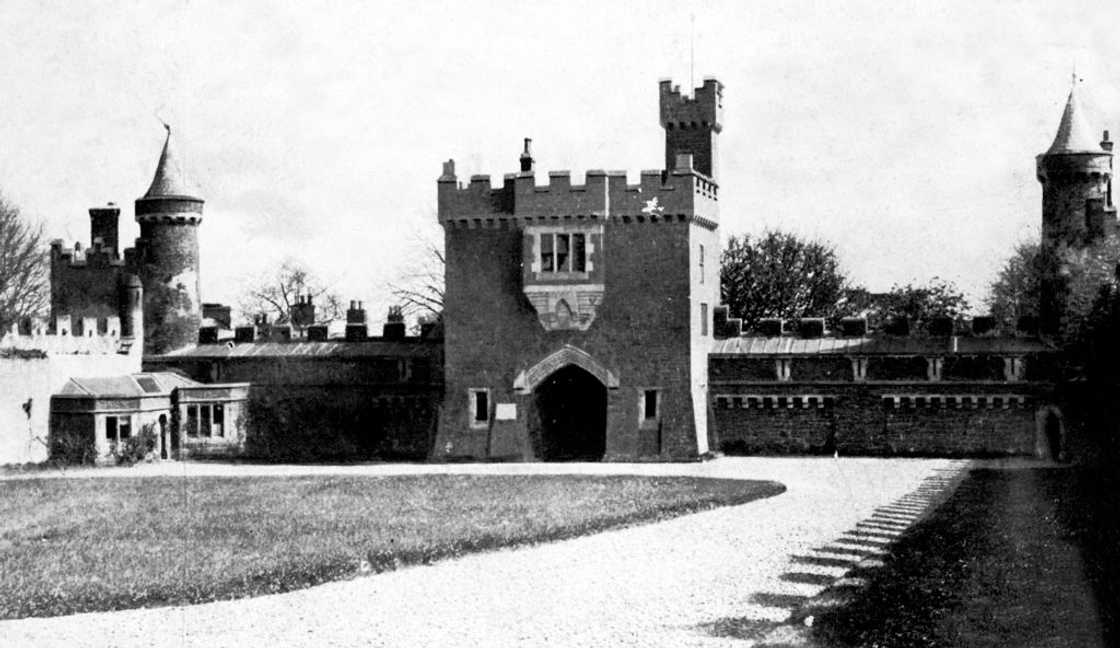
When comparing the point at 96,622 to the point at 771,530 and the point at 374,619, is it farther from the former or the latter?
the point at 771,530

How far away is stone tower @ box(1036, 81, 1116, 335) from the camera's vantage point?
4072cm

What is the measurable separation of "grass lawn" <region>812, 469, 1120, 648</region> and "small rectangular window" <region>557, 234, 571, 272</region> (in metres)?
15.4

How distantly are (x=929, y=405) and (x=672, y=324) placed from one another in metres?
8.11

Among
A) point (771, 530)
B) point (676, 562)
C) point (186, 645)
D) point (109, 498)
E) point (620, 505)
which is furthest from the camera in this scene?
point (109, 498)

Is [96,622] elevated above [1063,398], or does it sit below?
below

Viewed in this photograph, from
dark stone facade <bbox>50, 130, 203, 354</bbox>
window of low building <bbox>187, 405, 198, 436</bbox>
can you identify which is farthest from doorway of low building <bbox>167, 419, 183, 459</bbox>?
dark stone facade <bbox>50, 130, 203, 354</bbox>

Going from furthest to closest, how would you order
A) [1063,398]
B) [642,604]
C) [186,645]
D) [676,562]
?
[1063,398] < [676,562] < [642,604] < [186,645]

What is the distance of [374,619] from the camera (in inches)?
578

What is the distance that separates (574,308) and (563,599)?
2205cm

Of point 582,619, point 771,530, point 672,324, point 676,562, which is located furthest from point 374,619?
point 672,324

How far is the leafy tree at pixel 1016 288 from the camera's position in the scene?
58125 mm

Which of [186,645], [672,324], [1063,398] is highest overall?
[672,324]

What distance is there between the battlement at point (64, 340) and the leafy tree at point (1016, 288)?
3679 centimetres

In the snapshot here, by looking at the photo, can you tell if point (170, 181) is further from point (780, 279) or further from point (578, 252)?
point (780, 279)
